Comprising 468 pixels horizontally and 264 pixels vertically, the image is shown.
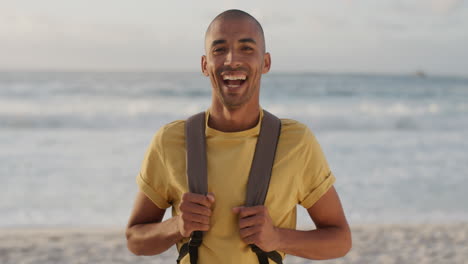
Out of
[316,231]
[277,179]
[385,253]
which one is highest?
[277,179]

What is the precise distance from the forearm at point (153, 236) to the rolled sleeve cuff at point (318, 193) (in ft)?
1.39

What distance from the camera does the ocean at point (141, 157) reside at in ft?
21.9

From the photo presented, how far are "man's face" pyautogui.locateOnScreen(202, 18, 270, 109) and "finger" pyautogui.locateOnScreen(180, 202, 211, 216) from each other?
0.34 meters

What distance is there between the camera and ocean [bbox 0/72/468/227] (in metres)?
6.68

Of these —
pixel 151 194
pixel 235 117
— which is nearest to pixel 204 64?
pixel 235 117

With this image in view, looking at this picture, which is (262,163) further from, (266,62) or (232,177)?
(266,62)

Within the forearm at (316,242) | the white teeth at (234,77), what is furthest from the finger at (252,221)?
the white teeth at (234,77)

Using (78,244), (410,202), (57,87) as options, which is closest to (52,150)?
(78,244)

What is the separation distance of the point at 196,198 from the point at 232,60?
1.42 feet

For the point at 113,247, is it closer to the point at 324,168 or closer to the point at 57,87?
the point at 324,168

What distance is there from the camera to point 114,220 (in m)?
6.20

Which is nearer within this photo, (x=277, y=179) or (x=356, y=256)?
(x=277, y=179)

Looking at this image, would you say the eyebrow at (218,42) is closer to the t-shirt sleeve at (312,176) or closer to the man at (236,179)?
the man at (236,179)

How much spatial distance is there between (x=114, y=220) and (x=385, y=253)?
3025mm
